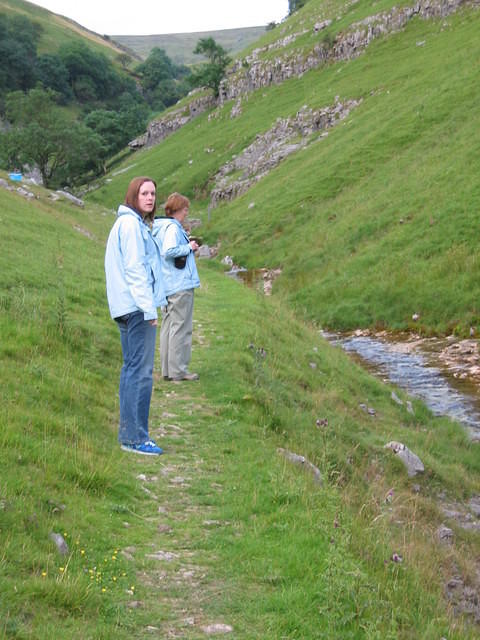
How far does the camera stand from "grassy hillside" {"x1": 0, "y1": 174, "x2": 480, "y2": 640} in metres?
5.21

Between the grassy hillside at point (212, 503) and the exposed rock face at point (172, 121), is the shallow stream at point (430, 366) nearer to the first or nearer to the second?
the grassy hillside at point (212, 503)

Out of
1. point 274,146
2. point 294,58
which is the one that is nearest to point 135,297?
point 274,146

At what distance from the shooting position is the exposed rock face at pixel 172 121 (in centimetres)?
10106

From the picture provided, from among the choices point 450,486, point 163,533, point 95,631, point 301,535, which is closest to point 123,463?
point 163,533

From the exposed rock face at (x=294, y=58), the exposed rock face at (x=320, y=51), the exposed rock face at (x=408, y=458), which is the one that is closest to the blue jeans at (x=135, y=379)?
the exposed rock face at (x=408, y=458)

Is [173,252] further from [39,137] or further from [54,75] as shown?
[54,75]

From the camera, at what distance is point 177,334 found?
12.7 meters

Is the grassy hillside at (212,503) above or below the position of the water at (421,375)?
above

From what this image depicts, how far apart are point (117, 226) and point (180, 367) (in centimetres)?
487

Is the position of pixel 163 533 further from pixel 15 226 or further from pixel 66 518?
→ pixel 15 226

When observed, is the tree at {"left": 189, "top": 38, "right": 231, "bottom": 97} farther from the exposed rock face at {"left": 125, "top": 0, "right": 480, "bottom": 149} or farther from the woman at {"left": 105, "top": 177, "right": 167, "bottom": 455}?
the woman at {"left": 105, "top": 177, "right": 167, "bottom": 455}

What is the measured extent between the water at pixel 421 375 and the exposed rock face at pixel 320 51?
4915 centimetres

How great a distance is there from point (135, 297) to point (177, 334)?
4276mm

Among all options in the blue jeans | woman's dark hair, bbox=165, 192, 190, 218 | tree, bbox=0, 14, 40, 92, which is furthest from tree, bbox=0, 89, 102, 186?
tree, bbox=0, 14, 40, 92
